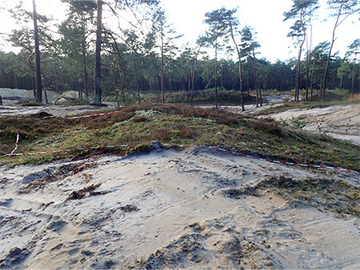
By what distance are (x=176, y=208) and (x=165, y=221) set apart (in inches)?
12.0

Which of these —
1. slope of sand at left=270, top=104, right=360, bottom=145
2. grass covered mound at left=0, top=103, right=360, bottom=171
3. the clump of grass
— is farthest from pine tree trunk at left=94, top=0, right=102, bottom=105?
slope of sand at left=270, top=104, right=360, bottom=145

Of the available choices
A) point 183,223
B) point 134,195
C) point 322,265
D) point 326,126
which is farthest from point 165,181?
point 326,126

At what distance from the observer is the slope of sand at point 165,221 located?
2260 mm

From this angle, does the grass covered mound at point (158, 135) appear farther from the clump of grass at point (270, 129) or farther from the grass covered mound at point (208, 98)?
the grass covered mound at point (208, 98)

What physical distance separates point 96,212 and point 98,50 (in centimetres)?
1341

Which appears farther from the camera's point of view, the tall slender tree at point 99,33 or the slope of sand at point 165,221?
the tall slender tree at point 99,33

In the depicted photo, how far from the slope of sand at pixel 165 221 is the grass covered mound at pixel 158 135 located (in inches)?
53.0

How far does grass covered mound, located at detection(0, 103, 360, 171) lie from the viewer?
577cm

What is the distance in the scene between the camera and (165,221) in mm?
2789

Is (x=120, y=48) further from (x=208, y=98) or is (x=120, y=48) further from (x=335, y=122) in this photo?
(x=208, y=98)

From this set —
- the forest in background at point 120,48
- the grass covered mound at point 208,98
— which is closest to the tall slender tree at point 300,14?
the forest in background at point 120,48

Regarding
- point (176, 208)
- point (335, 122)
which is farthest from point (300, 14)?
point (176, 208)

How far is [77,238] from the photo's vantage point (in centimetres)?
252

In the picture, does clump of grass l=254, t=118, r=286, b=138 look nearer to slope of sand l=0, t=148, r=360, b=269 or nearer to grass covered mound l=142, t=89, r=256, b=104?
slope of sand l=0, t=148, r=360, b=269
